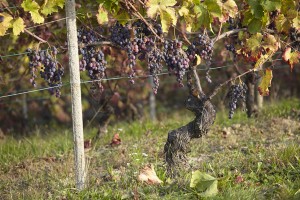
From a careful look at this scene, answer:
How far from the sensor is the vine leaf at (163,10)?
4.31 metres

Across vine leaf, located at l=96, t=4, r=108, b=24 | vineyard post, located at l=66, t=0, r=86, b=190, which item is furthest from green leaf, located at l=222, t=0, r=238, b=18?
vineyard post, located at l=66, t=0, r=86, b=190

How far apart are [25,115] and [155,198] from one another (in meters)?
5.73

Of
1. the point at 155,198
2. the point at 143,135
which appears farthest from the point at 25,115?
the point at 155,198

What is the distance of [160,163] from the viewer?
202 inches

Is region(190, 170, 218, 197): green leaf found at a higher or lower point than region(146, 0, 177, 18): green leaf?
lower

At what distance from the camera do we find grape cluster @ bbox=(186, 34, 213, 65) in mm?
4766

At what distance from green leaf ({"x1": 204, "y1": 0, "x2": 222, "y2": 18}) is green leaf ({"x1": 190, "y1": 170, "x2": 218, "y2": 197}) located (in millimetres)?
1239

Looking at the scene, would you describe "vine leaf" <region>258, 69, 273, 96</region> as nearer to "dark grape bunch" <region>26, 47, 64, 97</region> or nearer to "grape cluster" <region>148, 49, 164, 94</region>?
"grape cluster" <region>148, 49, 164, 94</region>

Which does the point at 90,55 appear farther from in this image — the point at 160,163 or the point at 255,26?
the point at 255,26

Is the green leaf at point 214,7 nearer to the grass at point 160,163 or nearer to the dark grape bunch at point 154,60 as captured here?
the dark grape bunch at point 154,60

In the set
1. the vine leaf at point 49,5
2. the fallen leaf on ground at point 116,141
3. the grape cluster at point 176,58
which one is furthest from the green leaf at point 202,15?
the fallen leaf on ground at point 116,141

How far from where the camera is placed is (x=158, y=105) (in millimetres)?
11180

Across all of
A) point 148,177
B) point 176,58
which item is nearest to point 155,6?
point 176,58

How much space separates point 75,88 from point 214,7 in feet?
4.06
